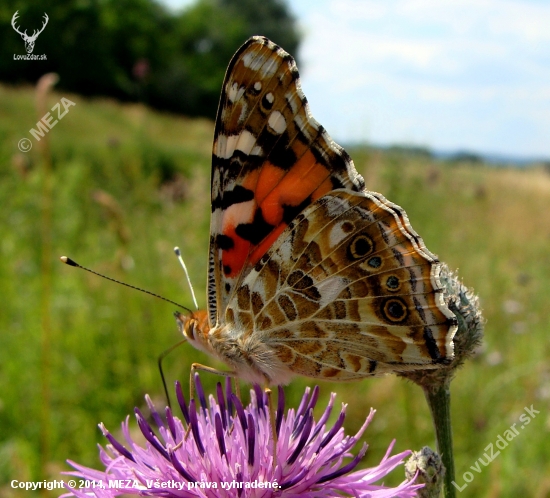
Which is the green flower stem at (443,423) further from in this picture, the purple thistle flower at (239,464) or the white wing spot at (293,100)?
the white wing spot at (293,100)

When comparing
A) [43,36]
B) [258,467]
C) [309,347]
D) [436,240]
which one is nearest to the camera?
[258,467]

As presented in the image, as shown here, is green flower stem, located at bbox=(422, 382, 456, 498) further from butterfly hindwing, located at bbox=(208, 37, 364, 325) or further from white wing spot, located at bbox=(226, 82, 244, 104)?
white wing spot, located at bbox=(226, 82, 244, 104)

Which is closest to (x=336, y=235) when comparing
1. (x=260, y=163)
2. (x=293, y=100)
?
(x=260, y=163)

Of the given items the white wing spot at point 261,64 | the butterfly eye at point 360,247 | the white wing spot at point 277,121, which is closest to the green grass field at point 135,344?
the butterfly eye at point 360,247

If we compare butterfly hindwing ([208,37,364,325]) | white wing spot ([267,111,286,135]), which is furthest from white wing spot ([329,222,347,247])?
white wing spot ([267,111,286,135])

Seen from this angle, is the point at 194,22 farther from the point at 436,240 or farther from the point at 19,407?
the point at 19,407

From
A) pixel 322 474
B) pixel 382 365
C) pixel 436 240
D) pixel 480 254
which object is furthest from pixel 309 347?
pixel 480 254

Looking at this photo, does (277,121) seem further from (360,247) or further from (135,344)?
(135,344)
